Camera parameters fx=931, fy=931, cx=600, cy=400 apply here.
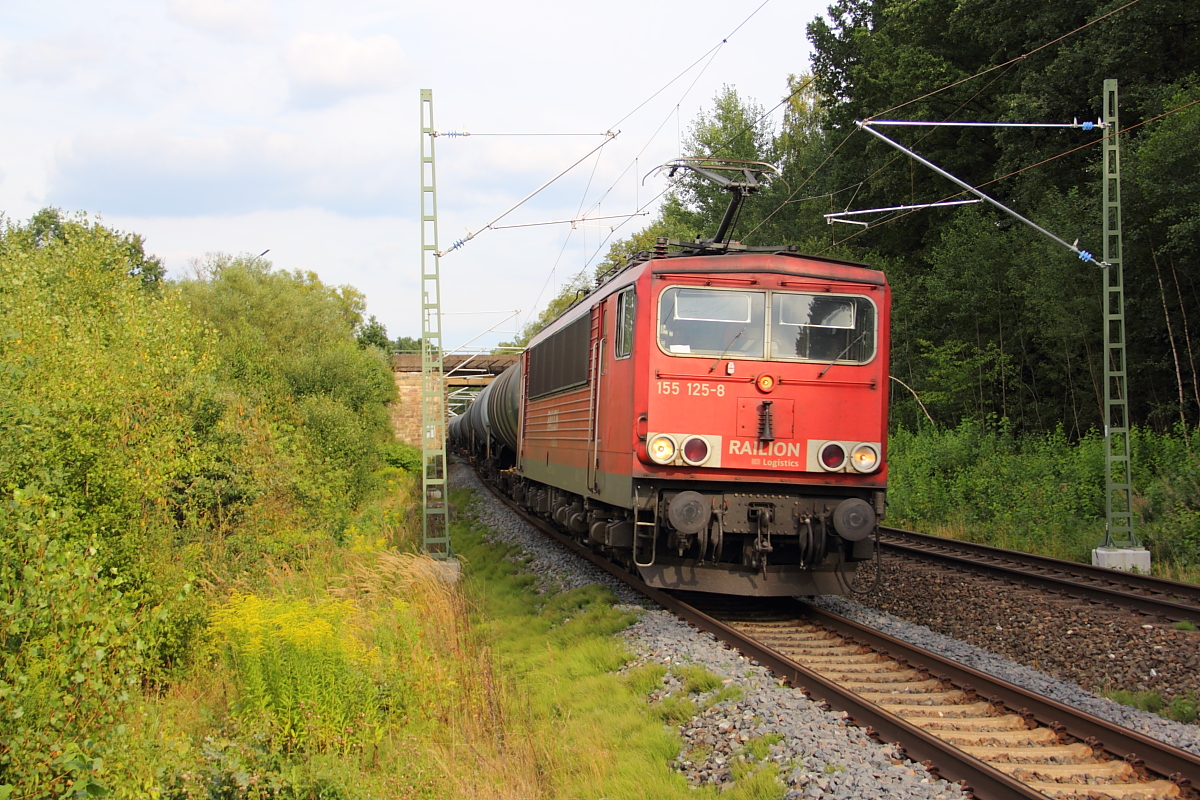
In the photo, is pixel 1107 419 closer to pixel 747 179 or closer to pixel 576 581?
Result: pixel 747 179

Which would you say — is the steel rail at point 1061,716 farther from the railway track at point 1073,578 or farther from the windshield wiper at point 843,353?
the railway track at point 1073,578

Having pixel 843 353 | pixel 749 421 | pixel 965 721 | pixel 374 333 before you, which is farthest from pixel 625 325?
pixel 374 333

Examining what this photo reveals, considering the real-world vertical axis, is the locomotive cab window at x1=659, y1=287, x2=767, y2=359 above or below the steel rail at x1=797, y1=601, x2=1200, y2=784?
above

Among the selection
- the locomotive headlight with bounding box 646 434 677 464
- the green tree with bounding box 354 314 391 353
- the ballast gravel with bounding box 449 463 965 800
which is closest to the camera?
the ballast gravel with bounding box 449 463 965 800

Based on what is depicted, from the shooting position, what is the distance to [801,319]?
908 centimetres

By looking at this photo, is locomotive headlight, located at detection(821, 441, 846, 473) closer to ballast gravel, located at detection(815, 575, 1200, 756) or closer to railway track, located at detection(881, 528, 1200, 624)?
ballast gravel, located at detection(815, 575, 1200, 756)

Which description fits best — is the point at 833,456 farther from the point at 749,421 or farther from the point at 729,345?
the point at 729,345

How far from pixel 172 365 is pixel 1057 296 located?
16.5m

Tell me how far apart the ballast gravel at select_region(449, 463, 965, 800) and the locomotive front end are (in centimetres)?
99

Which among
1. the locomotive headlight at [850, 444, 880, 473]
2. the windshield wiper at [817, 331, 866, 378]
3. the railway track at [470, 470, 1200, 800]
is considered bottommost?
the railway track at [470, 470, 1200, 800]

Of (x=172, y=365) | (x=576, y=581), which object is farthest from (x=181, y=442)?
(x=576, y=581)

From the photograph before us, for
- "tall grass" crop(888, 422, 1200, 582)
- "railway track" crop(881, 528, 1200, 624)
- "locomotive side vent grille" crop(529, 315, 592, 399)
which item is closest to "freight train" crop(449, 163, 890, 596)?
"locomotive side vent grille" crop(529, 315, 592, 399)

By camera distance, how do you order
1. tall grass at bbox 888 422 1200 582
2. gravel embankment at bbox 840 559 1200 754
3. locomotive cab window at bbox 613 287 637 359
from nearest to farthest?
gravel embankment at bbox 840 559 1200 754 < locomotive cab window at bbox 613 287 637 359 < tall grass at bbox 888 422 1200 582

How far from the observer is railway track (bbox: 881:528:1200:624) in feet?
30.7
